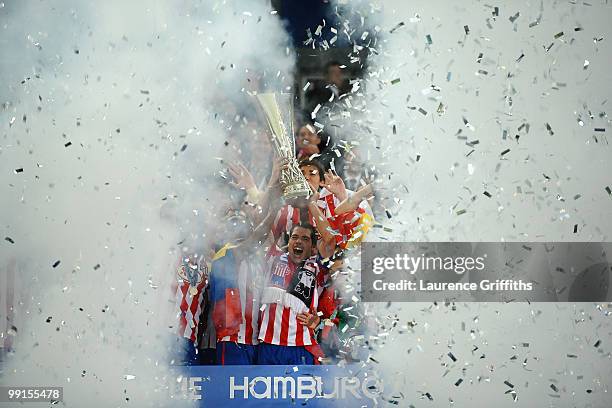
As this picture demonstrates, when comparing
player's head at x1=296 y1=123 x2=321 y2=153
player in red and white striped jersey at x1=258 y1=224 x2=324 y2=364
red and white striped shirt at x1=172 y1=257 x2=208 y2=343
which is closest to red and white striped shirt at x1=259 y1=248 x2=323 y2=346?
player in red and white striped jersey at x1=258 y1=224 x2=324 y2=364

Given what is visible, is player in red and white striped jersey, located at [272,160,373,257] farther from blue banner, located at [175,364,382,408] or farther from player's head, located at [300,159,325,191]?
blue banner, located at [175,364,382,408]

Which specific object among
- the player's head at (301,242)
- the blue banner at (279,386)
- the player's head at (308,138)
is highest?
the player's head at (308,138)

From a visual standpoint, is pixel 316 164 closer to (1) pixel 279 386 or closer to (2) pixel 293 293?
(2) pixel 293 293

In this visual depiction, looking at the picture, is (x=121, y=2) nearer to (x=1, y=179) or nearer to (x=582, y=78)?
(x=1, y=179)

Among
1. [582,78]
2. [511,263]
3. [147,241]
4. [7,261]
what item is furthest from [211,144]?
[582,78]

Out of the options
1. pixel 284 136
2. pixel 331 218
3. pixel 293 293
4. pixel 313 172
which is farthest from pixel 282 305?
pixel 284 136

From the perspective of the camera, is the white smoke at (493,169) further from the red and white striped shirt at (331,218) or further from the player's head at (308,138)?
the player's head at (308,138)

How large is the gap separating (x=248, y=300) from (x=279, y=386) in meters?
0.31

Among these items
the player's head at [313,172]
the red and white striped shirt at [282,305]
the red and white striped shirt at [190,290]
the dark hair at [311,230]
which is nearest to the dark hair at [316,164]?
the player's head at [313,172]

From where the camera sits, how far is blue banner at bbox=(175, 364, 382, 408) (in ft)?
9.43

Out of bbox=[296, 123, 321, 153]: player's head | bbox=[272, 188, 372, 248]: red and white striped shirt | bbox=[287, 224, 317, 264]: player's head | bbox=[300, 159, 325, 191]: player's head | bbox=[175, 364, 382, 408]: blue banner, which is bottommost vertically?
bbox=[175, 364, 382, 408]: blue banner

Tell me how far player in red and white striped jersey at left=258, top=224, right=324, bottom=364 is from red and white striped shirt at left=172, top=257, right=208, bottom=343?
0.21 m

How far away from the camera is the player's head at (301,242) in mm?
2863

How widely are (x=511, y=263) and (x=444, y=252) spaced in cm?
23
